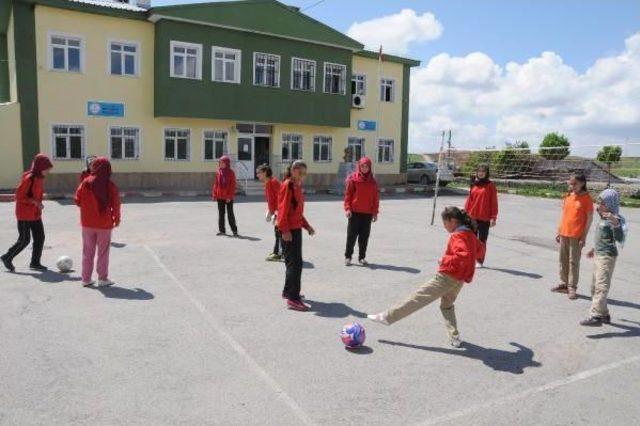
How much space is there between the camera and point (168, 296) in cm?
724

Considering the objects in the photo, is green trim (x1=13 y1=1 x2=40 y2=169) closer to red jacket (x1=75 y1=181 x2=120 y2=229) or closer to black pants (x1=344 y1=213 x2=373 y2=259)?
red jacket (x1=75 y1=181 x2=120 y2=229)

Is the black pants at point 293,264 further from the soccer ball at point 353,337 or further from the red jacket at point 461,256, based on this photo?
the red jacket at point 461,256

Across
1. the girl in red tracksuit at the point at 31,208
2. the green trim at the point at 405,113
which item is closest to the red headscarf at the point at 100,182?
the girl in red tracksuit at the point at 31,208

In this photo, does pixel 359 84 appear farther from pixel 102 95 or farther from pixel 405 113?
pixel 102 95

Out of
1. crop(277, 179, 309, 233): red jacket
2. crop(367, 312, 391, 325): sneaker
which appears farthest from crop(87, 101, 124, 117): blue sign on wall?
crop(367, 312, 391, 325): sneaker

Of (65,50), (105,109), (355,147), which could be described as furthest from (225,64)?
(355,147)

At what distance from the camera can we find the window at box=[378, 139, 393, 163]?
1254 inches

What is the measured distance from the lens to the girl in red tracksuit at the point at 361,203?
367 inches

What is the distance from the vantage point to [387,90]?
31.8 meters

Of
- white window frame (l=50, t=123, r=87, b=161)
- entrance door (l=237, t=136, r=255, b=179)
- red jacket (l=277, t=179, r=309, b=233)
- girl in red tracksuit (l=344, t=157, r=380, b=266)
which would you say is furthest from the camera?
entrance door (l=237, t=136, r=255, b=179)

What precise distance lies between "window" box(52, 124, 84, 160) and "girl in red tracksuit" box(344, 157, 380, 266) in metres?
17.3

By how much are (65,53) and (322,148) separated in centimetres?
1299

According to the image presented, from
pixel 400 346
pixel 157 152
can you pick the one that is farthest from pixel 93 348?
pixel 157 152

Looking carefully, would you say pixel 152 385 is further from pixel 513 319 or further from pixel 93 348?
pixel 513 319
